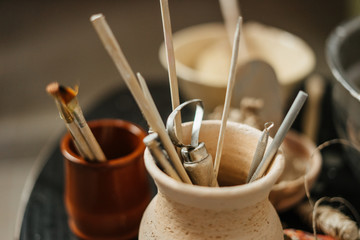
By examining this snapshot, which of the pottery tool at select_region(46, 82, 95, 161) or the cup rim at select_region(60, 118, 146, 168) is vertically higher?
the pottery tool at select_region(46, 82, 95, 161)

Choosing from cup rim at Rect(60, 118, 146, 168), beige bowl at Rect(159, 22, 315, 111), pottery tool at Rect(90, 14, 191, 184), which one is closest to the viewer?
pottery tool at Rect(90, 14, 191, 184)

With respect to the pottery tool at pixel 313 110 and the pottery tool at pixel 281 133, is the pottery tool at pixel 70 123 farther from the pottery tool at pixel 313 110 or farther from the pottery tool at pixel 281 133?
the pottery tool at pixel 313 110

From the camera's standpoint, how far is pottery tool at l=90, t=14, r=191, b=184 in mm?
244

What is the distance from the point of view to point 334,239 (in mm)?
402

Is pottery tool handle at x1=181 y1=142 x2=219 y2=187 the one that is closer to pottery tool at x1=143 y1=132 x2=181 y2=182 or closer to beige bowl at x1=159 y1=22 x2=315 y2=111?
pottery tool at x1=143 y1=132 x2=181 y2=182

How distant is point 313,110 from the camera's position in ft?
2.02

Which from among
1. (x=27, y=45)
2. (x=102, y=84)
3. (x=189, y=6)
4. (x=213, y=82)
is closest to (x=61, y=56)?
(x=27, y=45)

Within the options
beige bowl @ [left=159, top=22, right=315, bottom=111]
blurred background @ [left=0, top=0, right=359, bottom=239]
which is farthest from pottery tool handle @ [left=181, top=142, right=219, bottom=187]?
blurred background @ [left=0, top=0, right=359, bottom=239]

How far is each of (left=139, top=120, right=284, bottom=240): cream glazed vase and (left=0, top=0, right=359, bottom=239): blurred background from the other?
841 mm

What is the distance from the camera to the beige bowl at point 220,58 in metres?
0.60

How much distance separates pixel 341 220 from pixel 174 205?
20cm

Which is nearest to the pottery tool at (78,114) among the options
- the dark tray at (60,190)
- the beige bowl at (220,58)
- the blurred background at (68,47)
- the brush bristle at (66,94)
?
the brush bristle at (66,94)

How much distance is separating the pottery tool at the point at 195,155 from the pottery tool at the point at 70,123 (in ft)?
0.27

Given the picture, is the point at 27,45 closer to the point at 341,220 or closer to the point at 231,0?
the point at 231,0
